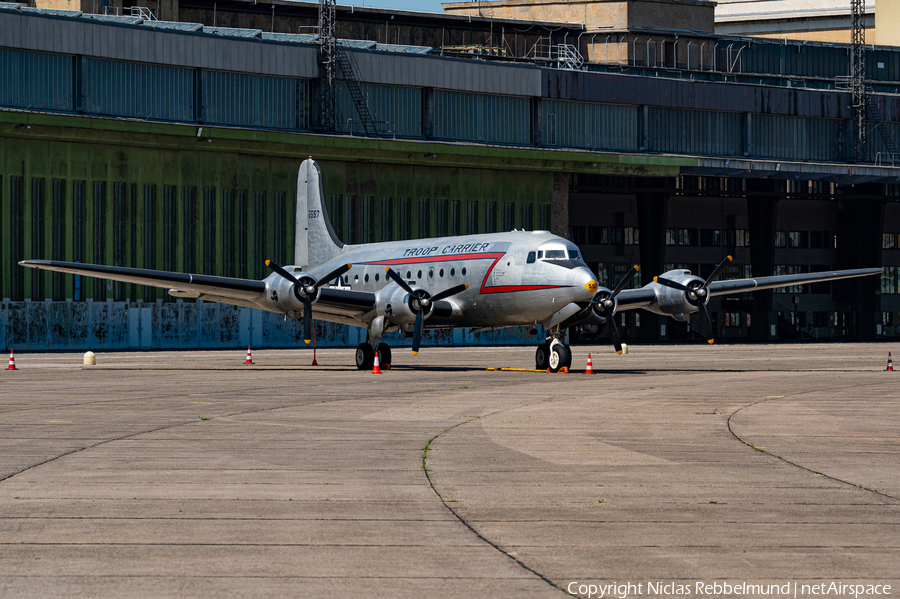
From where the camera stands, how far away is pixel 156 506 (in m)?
10.8

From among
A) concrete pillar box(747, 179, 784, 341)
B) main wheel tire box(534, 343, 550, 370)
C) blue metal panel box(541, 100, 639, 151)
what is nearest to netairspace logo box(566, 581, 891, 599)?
main wheel tire box(534, 343, 550, 370)

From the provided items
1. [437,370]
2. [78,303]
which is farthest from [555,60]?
[437,370]

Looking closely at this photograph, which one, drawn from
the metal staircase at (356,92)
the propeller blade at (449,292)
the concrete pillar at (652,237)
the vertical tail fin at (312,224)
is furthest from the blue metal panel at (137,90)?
the concrete pillar at (652,237)

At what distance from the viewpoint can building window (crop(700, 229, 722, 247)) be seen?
92375 millimetres

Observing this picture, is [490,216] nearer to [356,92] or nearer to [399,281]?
[356,92]

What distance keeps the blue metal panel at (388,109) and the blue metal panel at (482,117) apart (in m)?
1.57

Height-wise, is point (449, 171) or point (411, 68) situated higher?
point (411, 68)

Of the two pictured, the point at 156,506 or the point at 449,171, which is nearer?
the point at 156,506

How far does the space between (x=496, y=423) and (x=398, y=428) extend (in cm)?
198

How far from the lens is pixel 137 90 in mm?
62406

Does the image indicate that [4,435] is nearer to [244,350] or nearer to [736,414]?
[736,414]

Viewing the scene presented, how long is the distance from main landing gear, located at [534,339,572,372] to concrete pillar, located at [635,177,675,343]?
4762 cm

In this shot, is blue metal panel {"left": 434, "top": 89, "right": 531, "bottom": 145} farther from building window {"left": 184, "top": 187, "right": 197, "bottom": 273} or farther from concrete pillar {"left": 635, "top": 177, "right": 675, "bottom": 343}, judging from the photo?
building window {"left": 184, "top": 187, "right": 197, "bottom": 273}

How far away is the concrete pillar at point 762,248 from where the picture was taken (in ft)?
275
